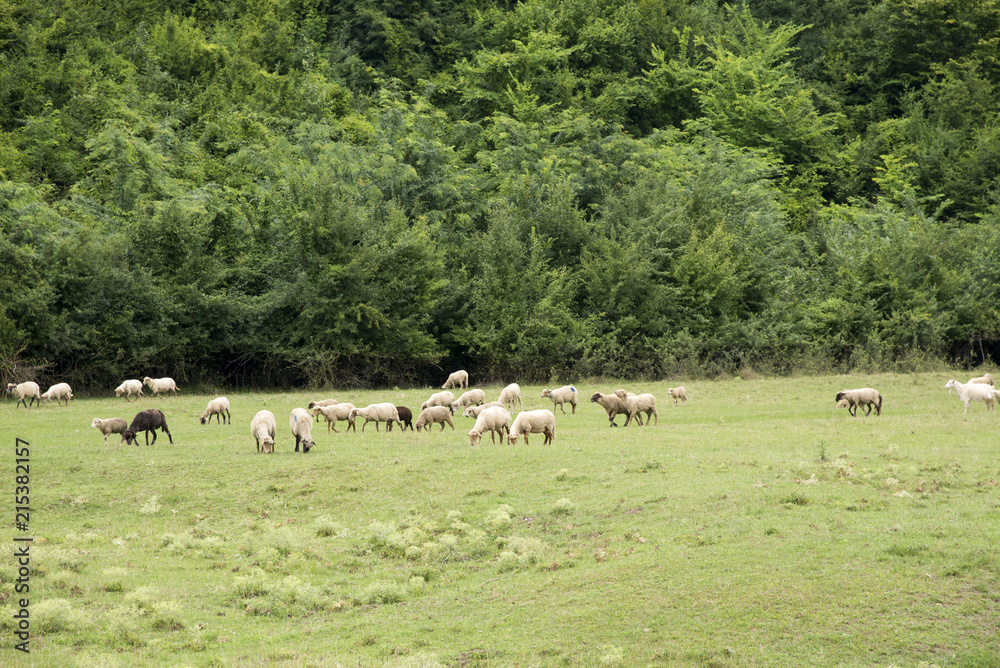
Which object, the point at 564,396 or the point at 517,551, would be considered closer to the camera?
the point at 517,551

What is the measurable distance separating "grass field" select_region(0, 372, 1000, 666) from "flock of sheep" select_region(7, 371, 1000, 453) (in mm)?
725

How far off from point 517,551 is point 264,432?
1011cm

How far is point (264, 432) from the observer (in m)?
23.4

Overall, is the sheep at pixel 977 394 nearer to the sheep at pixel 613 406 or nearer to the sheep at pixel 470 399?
the sheep at pixel 613 406

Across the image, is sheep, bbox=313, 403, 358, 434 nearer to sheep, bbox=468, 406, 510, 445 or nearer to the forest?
sheep, bbox=468, 406, 510, 445

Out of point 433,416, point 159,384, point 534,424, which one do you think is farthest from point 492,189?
point 534,424

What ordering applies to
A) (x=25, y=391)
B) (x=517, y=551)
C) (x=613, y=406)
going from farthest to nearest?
(x=25, y=391) < (x=613, y=406) < (x=517, y=551)

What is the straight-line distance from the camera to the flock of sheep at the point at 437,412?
79.2 ft

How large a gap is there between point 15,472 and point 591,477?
1334 cm

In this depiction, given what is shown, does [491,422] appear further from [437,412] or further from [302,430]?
[302,430]

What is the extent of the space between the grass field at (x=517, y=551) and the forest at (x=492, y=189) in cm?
1933

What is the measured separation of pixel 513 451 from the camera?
2272cm

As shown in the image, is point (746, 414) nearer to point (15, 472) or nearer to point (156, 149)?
point (15, 472)

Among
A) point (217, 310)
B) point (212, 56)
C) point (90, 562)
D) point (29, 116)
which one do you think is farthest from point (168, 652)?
point (212, 56)
